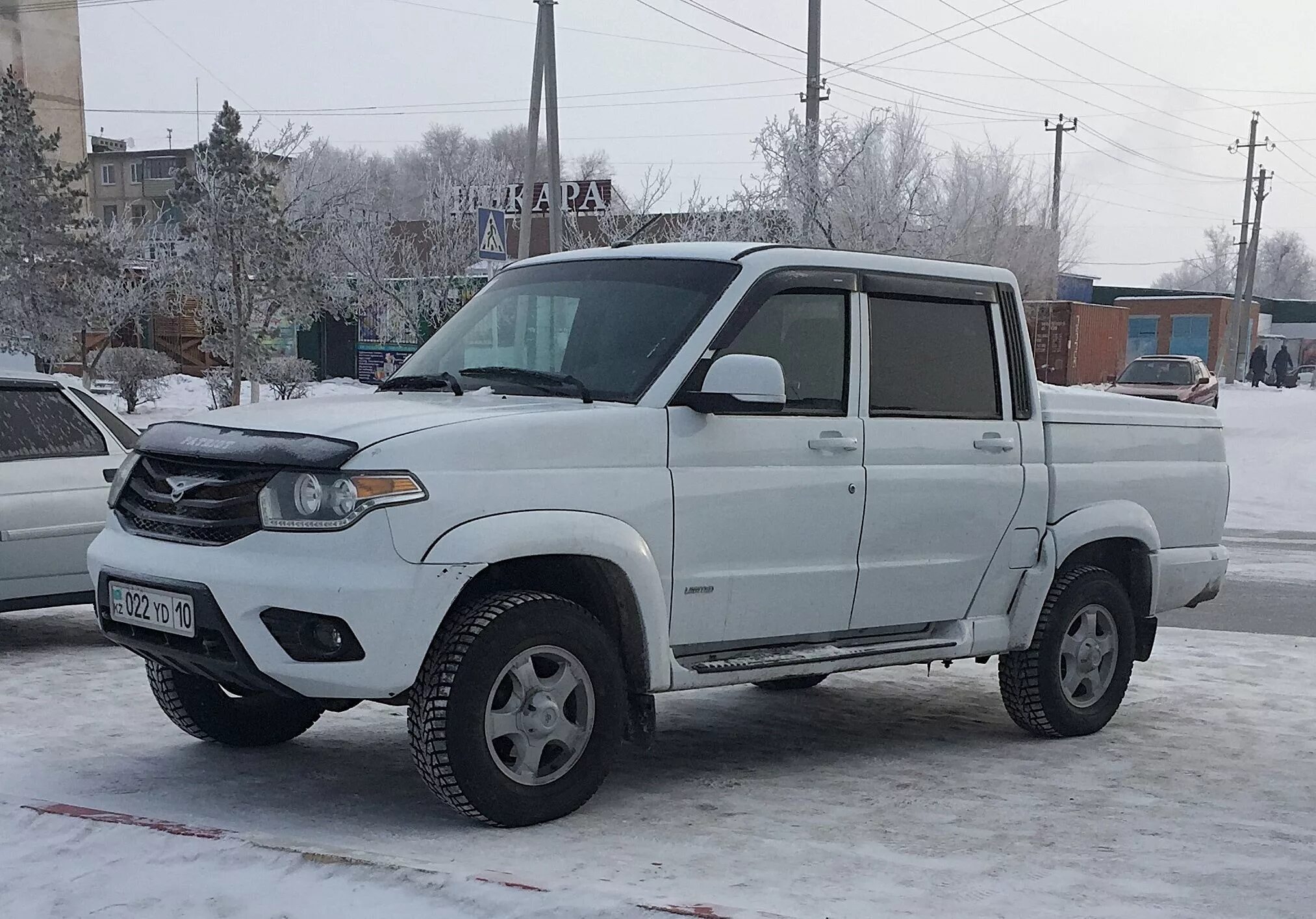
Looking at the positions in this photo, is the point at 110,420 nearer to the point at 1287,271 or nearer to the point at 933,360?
the point at 933,360

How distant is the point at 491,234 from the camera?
16.3 meters

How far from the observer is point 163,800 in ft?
16.2

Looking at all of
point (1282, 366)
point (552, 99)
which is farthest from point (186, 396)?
point (1282, 366)

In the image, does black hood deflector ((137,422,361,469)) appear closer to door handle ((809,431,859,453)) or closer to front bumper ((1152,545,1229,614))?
door handle ((809,431,859,453))

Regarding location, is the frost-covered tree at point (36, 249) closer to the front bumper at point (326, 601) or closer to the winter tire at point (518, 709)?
the front bumper at point (326, 601)

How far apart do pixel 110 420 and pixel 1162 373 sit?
2930cm

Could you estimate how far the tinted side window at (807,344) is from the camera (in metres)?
5.42

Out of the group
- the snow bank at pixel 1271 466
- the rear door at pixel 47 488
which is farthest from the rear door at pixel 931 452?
the rear door at pixel 47 488

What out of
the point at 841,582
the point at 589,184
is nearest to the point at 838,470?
the point at 841,582

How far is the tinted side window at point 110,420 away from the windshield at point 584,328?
9.74 feet

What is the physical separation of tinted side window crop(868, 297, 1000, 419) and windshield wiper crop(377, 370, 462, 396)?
5.30 feet

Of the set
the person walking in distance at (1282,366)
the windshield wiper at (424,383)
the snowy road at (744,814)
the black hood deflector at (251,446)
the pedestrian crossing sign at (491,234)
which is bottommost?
the person walking in distance at (1282,366)

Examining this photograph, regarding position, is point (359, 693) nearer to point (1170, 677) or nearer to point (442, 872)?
point (442, 872)

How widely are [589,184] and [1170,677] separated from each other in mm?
51009
